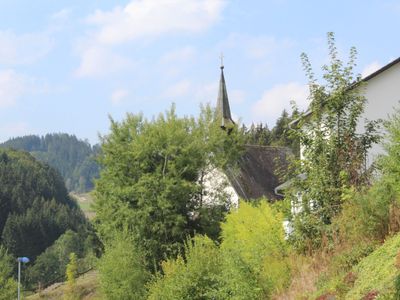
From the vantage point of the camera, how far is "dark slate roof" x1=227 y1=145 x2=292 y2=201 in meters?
36.3

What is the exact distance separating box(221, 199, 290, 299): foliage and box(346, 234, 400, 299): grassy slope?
10.9 feet

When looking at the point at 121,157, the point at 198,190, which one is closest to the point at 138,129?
the point at 121,157

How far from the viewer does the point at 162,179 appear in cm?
3231

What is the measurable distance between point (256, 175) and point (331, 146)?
2225 centimetres

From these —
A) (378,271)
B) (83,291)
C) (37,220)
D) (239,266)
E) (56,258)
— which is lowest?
(83,291)

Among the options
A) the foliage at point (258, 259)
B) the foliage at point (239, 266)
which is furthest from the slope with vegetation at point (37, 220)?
the foliage at point (258, 259)

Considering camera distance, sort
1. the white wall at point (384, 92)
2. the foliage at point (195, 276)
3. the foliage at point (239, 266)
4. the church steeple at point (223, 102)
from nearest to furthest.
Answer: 1. the foliage at point (239, 266)
2. the foliage at point (195, 276)
3. the white wall at point (384, 92)
4. the church steeple at point (223, 102)

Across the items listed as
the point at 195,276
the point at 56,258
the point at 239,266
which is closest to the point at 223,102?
the point at 195,276

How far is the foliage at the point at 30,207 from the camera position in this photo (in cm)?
11344

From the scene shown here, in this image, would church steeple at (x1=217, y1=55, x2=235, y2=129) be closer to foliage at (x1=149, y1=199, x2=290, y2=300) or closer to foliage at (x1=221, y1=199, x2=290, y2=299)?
foliage at (x1=149, y1=199, x2=290, y2=300)

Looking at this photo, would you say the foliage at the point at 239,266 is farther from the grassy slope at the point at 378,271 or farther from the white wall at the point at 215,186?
the white wall at the point at 215,186

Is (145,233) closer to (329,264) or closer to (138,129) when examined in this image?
(138,129)

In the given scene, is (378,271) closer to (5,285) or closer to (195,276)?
(195,276)

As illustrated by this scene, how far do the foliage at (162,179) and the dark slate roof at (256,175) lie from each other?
2.00 metres
